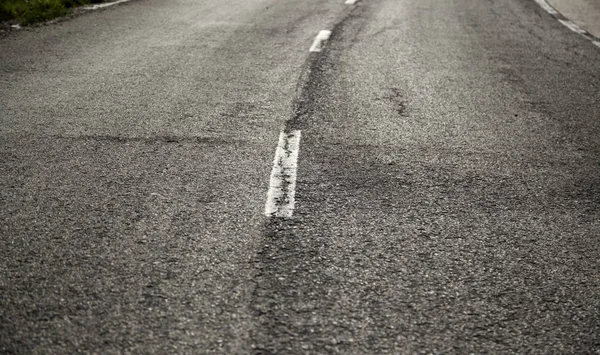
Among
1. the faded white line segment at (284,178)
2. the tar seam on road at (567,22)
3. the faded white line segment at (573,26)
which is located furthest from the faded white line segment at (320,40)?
the faded white line segment at (573,26)

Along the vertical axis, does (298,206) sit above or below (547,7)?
above

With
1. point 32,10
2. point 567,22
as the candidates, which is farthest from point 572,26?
point 32,10

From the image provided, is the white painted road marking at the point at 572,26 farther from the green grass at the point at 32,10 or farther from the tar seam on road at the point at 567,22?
the green grass at the point at 32,10

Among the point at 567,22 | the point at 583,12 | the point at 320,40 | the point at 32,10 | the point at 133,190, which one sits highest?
the point at 32,10

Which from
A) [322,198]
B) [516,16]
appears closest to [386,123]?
[322,198]

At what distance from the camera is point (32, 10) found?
10.5 metres

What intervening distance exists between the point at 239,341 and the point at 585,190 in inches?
112

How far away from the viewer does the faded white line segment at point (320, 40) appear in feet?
27.6

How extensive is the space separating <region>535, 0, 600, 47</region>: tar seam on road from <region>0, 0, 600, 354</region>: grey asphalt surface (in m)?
2.75

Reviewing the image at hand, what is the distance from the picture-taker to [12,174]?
4.00 metres

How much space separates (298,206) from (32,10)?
8.84 m

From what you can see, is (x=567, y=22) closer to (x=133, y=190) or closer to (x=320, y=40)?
(x=320, y=40)

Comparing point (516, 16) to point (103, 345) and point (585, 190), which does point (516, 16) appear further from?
point (103, 345)

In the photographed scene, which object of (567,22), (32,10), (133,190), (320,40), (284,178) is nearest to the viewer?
→ (133,190)
